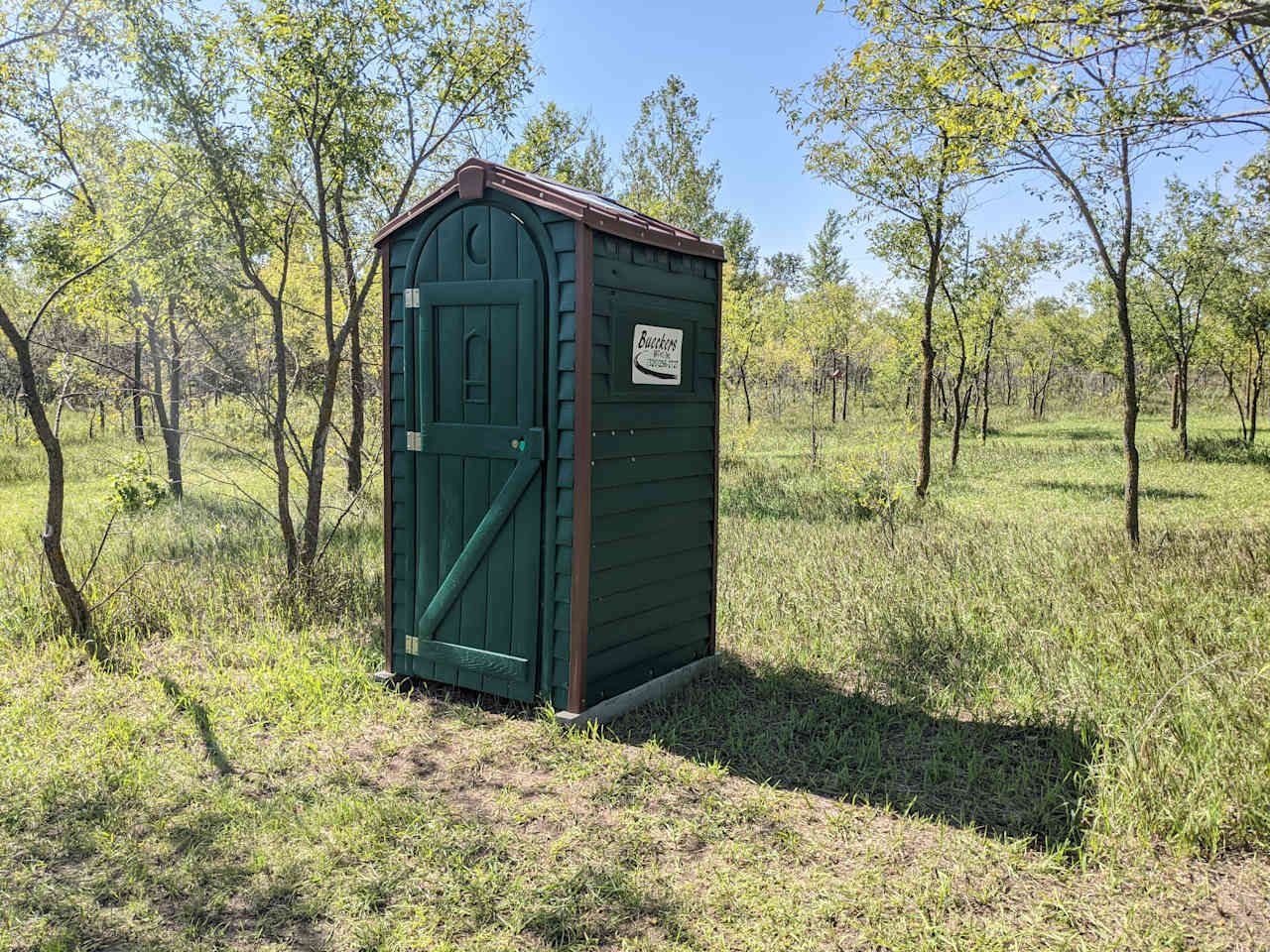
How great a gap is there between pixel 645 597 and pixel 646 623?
15cm

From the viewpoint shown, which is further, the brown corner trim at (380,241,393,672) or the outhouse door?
the brown corner trim at (380,241,393,672)

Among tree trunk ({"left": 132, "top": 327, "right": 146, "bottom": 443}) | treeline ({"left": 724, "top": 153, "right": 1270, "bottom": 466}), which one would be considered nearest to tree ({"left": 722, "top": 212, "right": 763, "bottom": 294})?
treeline ({"left": 724, "top": 153, "right": 1270, "bottom": 466})

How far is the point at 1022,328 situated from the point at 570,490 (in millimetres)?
30504

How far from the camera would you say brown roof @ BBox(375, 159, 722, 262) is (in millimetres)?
3941

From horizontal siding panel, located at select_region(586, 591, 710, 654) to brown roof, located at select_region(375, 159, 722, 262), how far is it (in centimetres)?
200

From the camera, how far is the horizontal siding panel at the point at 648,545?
419 cm

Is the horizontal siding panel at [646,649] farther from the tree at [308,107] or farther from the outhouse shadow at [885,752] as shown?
the tree at [308,107]

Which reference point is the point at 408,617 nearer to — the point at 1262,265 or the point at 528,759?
the point at 528,759

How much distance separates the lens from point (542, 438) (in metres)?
4.09

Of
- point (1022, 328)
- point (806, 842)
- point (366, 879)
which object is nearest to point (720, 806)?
point (806, 842)

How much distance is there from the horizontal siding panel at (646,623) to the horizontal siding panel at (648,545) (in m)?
0.32

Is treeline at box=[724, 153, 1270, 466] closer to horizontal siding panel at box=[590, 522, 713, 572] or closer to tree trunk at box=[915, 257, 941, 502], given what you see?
tree trunk at box=[915, 257, 941, 502]

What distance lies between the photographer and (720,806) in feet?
11.4

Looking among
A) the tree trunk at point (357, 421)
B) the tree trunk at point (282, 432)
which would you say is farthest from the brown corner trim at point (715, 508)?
the tree trunk at point (357, 421)
